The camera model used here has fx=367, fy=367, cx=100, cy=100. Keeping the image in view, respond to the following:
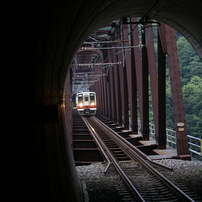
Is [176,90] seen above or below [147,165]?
above

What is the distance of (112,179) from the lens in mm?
9188

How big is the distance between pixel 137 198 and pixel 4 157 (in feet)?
16.0

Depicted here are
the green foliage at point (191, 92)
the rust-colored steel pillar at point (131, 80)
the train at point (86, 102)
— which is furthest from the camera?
the green foliage at point (191, 92)

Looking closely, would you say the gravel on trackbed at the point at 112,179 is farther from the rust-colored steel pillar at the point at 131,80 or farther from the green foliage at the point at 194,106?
the green foliage at the point at 194,106

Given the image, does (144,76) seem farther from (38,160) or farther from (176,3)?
(38,160)

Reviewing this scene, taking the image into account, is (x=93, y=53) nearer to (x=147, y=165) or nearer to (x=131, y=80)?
(x=131, y=80)

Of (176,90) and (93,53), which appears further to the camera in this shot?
Result: (93,53)

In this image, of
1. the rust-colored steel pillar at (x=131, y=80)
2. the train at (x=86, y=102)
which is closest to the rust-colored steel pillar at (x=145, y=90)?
the rust-colored steel pillar at (x=131, y=80)

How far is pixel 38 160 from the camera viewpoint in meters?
3.15

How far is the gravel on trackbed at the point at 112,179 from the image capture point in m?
7.39

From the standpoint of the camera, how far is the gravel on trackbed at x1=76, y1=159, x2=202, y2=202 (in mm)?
7391

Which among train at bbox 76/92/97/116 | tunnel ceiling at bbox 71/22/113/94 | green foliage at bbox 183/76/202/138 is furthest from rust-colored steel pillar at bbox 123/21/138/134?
green foliage at bbox 183/76/202/138

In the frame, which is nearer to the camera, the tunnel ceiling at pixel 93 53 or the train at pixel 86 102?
the tunnel ceiling at pixel 93 53

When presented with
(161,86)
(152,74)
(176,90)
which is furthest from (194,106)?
(176,90)
